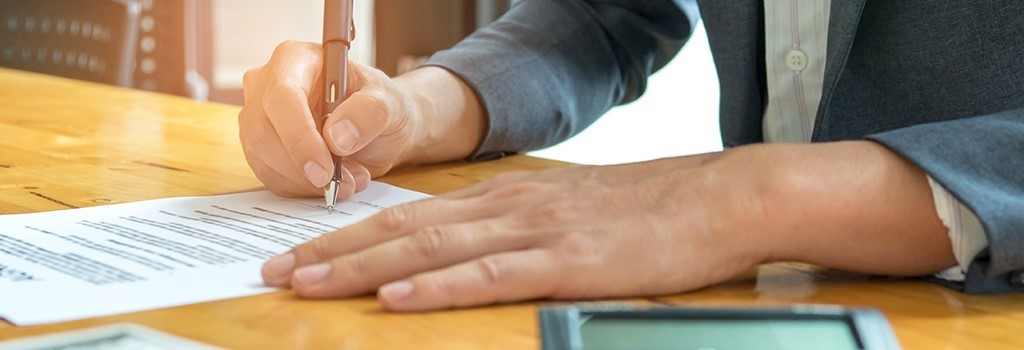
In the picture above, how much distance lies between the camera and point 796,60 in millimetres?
964

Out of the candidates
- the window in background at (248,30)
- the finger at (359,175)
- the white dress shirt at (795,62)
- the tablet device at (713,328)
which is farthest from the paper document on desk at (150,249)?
the window in background at (248,30)

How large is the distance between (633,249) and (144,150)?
0.68 m

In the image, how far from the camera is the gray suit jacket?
60 cm

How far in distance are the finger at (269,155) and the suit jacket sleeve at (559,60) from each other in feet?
0.80

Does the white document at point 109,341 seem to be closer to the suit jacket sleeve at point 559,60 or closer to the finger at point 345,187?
the finger at point 345,187

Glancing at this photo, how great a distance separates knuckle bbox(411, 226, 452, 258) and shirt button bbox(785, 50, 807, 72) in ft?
1.55

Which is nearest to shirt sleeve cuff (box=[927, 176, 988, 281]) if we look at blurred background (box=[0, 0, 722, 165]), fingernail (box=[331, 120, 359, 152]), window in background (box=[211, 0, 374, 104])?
fingernail (box=[331, 120, 359, 152])

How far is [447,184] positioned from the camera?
0.96 m

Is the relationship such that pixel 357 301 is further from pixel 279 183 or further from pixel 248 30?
pixel 248 30

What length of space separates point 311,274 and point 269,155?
30 cm

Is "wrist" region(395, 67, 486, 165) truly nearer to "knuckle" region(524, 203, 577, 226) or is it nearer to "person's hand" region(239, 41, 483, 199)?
"person's hand" region(239, 41, 483, 199)

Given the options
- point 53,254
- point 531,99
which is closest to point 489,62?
point 531,99

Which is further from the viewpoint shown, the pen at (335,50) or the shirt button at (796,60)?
the shirt button at (796,60)

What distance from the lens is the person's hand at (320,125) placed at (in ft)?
2.72
